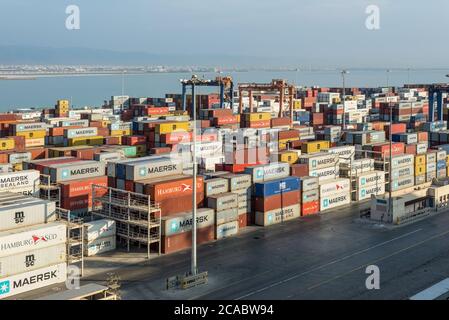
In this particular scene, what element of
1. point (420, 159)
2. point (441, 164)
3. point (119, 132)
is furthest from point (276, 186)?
point (119, 132)

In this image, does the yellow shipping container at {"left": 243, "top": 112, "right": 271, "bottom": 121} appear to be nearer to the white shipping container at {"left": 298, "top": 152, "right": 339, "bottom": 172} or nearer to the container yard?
the container yard

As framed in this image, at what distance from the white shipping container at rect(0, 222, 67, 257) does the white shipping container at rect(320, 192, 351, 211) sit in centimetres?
2281

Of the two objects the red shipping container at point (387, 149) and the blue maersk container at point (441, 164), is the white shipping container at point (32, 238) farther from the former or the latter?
the blue maersk container at point (441, 164)

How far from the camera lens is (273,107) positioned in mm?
102875

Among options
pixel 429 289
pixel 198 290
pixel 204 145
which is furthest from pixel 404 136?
pixel 198 290

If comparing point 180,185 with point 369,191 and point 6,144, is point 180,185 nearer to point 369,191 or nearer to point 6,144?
point 369,191

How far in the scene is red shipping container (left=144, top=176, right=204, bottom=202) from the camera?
3247cm

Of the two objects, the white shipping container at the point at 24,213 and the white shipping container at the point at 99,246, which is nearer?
the white shipping container at the point at 24,213

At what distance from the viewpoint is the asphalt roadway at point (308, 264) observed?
83.4ft

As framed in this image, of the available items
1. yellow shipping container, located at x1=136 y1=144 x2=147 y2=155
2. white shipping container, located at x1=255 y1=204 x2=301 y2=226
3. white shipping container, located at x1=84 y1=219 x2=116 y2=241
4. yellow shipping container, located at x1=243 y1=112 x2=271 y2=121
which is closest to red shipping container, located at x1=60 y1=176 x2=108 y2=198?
white shipping container, located at x1=84 y1=219 x2=116 y2=241

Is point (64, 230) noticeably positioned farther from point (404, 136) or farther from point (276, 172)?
point (404, 136)

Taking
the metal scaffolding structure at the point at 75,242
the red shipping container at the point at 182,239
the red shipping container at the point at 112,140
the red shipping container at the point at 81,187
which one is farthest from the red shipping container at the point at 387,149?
the metal scaffolding structure at the point at 75,242

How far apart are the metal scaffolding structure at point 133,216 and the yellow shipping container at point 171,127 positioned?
21.6 meters

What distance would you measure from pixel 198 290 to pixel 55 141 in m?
35.9
